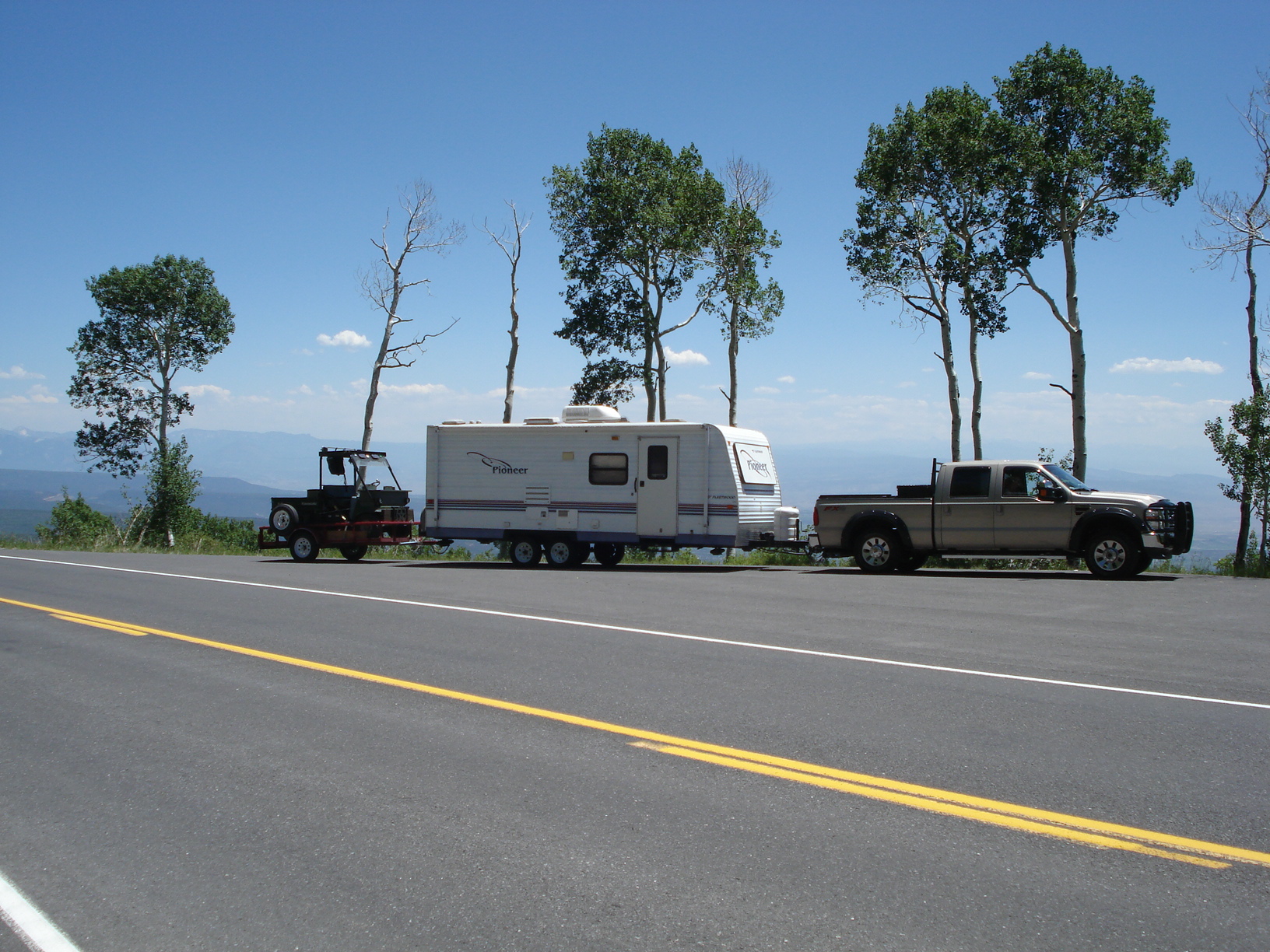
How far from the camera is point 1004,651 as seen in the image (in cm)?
892

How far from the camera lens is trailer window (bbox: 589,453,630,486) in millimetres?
19969

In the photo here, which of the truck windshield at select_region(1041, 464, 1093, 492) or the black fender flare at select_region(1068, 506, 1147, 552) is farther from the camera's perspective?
the truck windshield at select_region(1041, 464, 1093, 492)

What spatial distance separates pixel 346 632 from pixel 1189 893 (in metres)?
8.34

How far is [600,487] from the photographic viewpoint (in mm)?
20172

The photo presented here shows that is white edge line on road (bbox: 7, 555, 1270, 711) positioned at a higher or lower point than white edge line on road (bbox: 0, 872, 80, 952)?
higher

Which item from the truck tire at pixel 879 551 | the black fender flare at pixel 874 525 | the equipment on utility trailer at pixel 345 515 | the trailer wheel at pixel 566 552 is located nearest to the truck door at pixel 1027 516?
the black fender flare at pixel 874 525

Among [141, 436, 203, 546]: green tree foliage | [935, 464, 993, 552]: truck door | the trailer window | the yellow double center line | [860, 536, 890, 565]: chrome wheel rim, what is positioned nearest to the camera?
the yellow double center line

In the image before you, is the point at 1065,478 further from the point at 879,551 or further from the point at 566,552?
the point at 566,552

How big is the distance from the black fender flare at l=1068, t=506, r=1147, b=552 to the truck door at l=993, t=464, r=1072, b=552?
0.57 feet

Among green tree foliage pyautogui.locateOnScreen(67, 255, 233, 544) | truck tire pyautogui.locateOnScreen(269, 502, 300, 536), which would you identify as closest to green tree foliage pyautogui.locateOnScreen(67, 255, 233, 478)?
green tree foliage pyautogui.locateOnScreen(67, 255, 233, 544)

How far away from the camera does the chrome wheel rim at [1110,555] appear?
15953 millimetres

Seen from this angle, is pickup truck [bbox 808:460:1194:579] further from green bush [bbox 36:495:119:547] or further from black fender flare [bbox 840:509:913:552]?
green bush [bbox 36:495:119:547]

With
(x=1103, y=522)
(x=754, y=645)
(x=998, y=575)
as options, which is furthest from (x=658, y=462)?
(x=754, y=645)

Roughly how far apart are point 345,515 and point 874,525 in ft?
40.2
